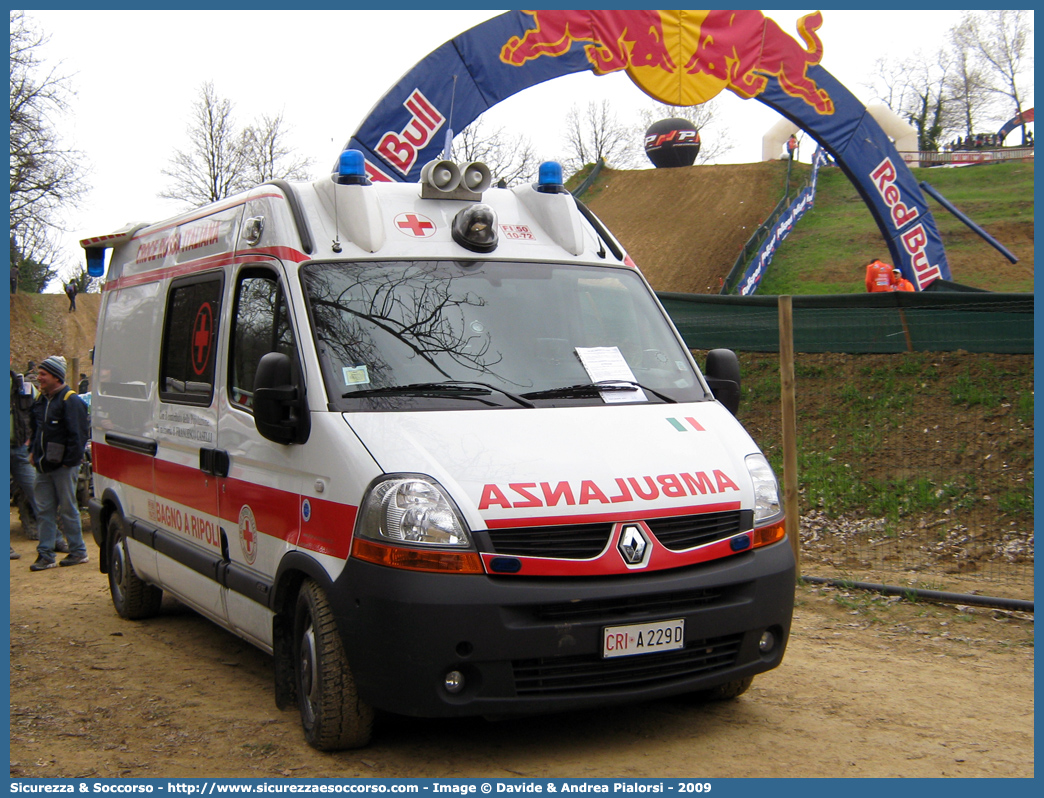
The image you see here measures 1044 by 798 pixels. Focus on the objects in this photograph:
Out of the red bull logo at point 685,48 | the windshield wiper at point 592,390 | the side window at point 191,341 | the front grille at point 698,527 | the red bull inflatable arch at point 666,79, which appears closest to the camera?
the front grille at point 698,527

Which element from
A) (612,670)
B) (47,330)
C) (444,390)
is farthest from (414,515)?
(47,330)

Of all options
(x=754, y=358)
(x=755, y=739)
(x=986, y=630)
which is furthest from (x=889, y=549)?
(x=755, y=739)

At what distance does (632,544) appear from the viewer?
4297 mm

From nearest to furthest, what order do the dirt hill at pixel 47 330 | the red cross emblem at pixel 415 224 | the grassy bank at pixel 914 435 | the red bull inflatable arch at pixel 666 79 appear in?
the red cross emblem at pixel 415 224
the grassy bank at pixel 914 435
the red bull inflatable arch at pixel 666 79
the dirt hill at pixel 47 330

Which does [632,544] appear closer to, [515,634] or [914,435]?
[515,634]

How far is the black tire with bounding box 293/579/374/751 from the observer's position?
4.43 meters

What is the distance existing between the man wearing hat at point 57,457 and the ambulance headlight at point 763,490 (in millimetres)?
7397

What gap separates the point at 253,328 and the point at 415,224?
103cm

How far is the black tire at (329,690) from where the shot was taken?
4430 millimetres

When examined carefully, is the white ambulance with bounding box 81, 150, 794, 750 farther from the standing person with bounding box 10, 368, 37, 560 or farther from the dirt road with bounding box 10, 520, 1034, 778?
the standing person with bounding box 10, 368, 37, 560

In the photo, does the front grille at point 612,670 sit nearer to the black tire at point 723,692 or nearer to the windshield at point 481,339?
the black tire at point 723,692

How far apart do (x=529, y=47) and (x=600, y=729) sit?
33.1ft

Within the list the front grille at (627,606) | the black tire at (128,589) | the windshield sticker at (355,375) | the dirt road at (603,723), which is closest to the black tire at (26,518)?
the black tire at (128,589)

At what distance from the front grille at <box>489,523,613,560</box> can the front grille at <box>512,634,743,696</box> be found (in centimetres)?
44
